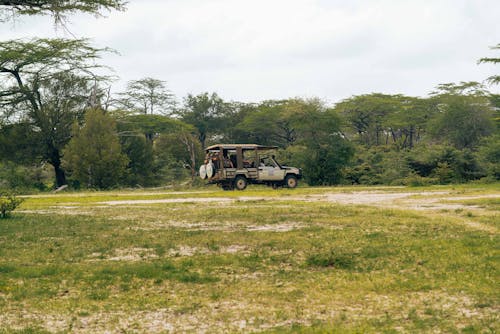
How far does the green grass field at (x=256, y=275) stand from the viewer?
623 centimetres

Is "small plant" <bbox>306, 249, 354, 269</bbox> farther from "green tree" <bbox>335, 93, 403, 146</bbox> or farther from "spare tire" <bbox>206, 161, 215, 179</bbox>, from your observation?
"green tree" <bbox>335, 93, 403, 146</bbox>

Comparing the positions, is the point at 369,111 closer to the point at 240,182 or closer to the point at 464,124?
the point at 464,124

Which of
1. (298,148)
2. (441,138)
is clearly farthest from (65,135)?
(441,138)

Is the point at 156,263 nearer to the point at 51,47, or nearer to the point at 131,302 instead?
the point at 131,302

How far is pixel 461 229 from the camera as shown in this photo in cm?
1229

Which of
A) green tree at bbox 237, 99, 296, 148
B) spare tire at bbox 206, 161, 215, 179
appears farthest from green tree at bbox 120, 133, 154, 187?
spare tire at bbox 206, 161, 215, 179

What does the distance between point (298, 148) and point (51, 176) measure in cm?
2858

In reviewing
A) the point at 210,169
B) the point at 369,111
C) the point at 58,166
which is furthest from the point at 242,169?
the point at 369,111

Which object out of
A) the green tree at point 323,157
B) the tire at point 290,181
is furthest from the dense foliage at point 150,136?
the tire at point 290,181

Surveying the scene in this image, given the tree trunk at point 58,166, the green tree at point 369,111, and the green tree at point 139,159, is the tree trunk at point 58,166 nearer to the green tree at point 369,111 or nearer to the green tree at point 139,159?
the green tree at point 139,159

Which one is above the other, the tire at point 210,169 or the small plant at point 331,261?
the tire at point 210,169

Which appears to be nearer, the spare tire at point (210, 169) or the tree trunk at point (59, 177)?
the spare tire at point (210, 169)

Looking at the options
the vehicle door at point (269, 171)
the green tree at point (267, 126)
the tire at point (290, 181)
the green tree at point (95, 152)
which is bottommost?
the tire at point (290, 181)

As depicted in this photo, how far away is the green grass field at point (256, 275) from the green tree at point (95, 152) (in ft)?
84.3
